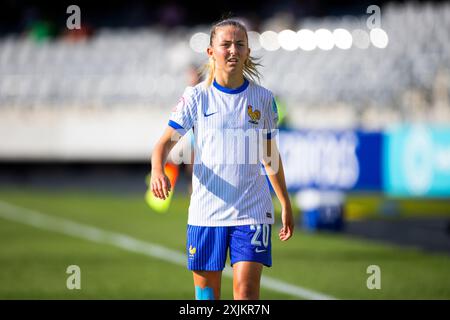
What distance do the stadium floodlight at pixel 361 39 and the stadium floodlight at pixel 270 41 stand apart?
11.0ft

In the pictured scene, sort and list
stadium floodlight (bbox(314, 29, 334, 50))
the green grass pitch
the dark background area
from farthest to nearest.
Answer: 1. the dark background area
2. stadium floodlight (bbox(314, 29, 334, 50))
3. the green grass pitch

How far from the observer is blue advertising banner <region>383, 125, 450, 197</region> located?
15320 mm

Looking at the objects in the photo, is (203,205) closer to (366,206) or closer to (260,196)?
(260,196)

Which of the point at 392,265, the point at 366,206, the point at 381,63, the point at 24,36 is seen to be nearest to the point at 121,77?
the point at 24,36

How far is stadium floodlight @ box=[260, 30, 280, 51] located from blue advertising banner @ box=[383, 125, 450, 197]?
12.4 m

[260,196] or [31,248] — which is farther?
[31,248]

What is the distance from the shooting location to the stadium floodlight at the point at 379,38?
23.7m

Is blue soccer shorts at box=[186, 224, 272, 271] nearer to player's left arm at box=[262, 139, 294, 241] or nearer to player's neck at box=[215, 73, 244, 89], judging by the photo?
player's left arm at box=[262, 139, 294, 241]

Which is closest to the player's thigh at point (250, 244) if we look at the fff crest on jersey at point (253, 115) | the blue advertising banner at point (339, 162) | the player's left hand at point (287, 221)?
the player's left hand at point (287, 221)

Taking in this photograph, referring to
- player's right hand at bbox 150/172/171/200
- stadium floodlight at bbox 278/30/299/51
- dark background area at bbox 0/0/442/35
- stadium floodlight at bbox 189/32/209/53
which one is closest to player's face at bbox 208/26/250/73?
player's right hand at bbox 150/172/171/200

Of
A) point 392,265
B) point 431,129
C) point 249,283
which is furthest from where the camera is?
point 431,129

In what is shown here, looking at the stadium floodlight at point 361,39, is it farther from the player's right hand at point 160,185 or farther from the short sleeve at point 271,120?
the player's right hand at point 160,185

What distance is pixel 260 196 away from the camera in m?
6.20
